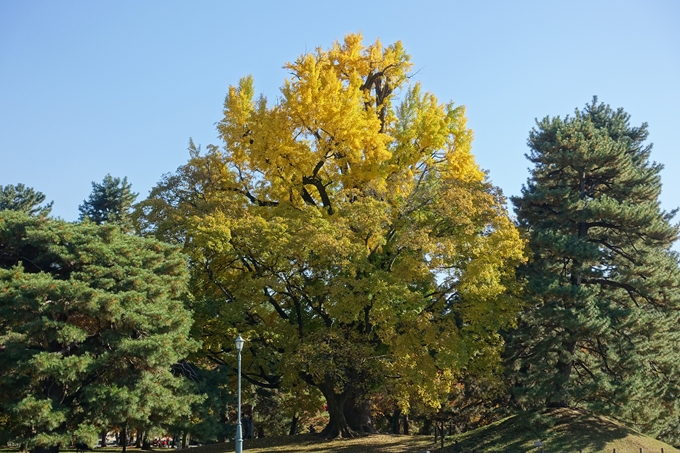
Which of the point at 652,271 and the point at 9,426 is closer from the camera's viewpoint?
the point at 9,426

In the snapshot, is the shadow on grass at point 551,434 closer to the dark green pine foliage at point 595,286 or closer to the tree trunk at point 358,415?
the dark green pine foliage at point 595,286

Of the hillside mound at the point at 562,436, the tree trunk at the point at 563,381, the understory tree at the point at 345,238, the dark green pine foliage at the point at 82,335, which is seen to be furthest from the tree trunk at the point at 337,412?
the tree trunk at the point at 563,381

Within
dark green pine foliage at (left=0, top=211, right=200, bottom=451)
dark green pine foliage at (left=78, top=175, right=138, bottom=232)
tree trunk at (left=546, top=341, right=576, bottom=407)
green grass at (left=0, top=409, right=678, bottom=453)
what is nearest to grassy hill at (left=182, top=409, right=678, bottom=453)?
green grass at (left=0, top=409, right=678, bottom=453)

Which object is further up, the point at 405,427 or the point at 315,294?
the point at 315,294

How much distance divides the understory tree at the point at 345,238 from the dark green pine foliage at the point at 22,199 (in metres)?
28.7

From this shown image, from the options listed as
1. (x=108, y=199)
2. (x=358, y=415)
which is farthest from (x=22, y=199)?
(x=358, y=415)

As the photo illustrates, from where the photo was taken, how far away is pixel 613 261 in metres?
31.0

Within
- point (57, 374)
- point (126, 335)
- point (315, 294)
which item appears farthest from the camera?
point (315, 294)

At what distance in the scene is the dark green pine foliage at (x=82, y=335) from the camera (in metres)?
22.5

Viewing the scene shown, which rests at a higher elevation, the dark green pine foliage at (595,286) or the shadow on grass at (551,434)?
the dark green pine foliage at (595,286)

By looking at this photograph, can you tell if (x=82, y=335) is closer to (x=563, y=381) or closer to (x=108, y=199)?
(x=563, y=381)

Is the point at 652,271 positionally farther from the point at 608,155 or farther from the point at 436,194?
the point at 436,194

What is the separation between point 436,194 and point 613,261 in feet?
28.9

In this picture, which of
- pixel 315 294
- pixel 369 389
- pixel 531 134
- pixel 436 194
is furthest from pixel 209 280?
pixel 531 134
